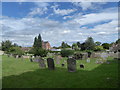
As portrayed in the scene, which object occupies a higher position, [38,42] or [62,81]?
[38,42]

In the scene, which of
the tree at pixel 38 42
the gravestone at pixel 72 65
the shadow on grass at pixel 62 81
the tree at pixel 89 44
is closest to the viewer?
the shadow on grass at pixel 62 81

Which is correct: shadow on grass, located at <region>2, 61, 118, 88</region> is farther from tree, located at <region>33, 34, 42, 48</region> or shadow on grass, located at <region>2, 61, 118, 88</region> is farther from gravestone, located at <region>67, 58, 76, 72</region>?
tree, located at <region>33, 34, 42, 48</region>

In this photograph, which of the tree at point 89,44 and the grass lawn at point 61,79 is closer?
the grass lawn at point 61,79

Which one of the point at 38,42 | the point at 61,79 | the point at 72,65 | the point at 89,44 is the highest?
the point at 38,42

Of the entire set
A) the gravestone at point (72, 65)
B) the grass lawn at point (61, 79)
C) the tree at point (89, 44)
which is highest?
the tree at point (89, 44)

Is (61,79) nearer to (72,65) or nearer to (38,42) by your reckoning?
(72,65)

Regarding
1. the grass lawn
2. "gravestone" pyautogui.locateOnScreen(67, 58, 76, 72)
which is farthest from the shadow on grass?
"gravestone" pyautogui.locateOnScreen(67, 58, 76, 72)

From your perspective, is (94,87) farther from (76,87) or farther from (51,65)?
(51,65)

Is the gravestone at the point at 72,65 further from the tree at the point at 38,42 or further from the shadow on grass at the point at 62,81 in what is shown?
the tree at the point at 38,42

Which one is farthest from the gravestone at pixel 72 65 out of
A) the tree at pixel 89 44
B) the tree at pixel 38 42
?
the tree at pixel 38 42

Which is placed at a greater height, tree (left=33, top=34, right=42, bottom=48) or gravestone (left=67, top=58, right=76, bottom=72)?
tree (left=33, top=34, right=42, bottom=48)

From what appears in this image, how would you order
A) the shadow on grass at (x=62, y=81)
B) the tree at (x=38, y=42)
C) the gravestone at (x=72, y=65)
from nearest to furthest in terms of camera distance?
1. the shadow on grass at (x=62, y=81)
2. the gravestone at (x=72, y=65)
3. the tree at (x=38, y=42)

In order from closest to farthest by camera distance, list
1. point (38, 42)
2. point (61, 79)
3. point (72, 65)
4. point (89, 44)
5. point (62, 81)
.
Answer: point (62, 81), point (61, 79), point (72, 65), point (89, 44), point (38, 42)

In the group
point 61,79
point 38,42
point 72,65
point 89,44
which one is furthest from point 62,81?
point 38,42
